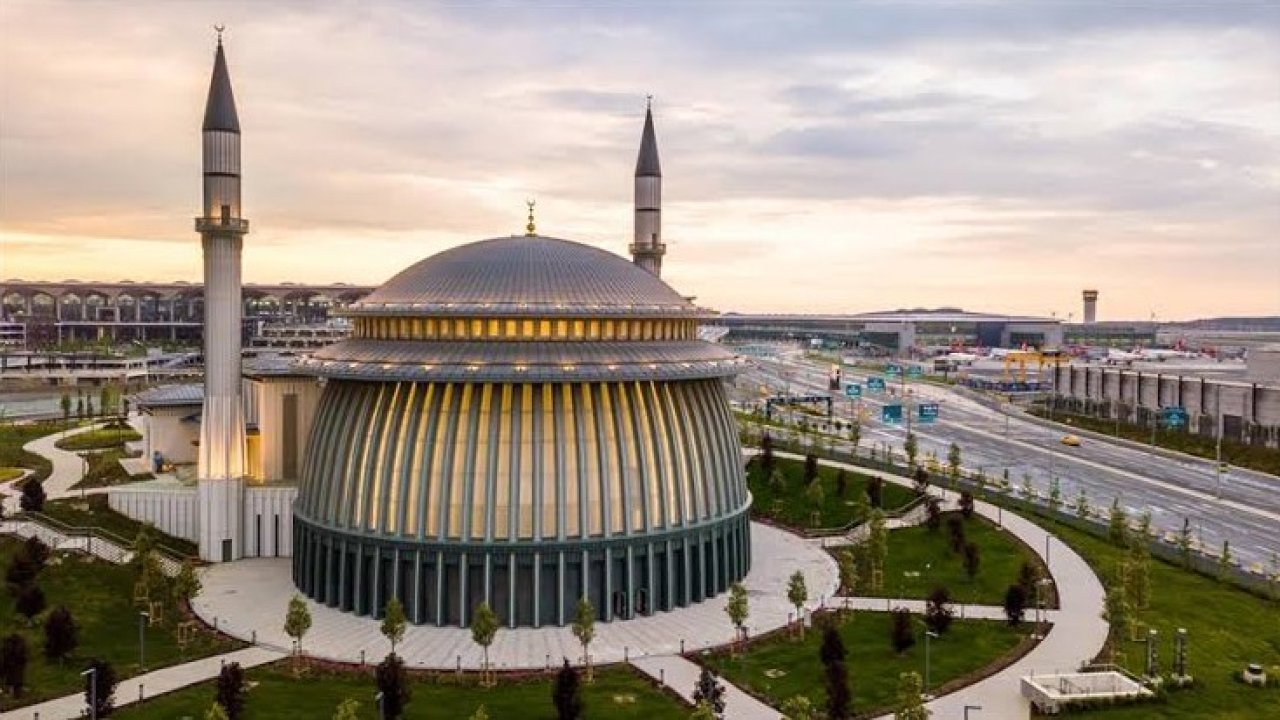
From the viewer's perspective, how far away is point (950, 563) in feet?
217

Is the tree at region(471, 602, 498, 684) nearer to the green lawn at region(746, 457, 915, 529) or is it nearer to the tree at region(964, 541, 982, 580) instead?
the tree at region(964, 541, 982, 580)

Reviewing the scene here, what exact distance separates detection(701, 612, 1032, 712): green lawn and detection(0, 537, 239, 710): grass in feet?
90.3

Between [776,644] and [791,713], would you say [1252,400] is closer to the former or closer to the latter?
[776,644]

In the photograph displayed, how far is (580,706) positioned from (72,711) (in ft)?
74.3

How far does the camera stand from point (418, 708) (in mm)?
42125

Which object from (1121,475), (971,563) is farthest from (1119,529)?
(1121,475)

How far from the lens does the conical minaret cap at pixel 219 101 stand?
65062 mm

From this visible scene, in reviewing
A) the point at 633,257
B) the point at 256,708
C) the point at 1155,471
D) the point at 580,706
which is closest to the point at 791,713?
the point at 580,706

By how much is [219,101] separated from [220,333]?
16217 millimetres

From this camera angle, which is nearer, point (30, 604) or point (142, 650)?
point (142, 650)

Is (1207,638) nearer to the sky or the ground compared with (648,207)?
nearer to the ground

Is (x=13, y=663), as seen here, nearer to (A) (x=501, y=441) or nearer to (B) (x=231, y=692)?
(B) (x=231, y=692)

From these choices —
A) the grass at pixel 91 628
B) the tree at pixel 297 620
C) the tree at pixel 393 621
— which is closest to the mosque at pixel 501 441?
the tree at pixel 393 621

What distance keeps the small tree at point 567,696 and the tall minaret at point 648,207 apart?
53.2m
